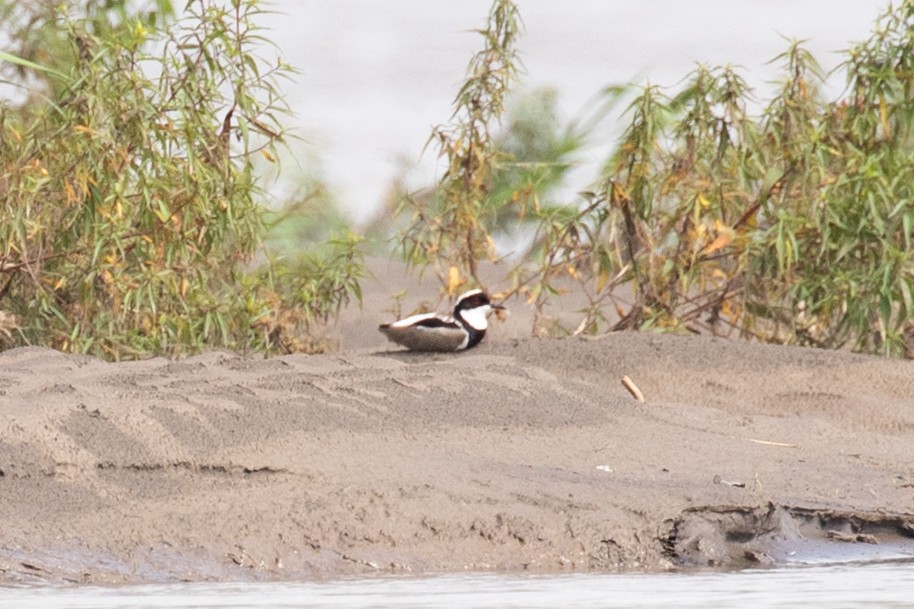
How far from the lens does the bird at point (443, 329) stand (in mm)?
6988

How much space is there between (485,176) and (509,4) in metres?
0.79

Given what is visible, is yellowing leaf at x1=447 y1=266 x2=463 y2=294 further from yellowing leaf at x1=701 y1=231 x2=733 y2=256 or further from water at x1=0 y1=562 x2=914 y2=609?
water at x1=0 y1=562 x2=914 y2=609

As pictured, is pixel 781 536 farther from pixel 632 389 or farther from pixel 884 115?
pixel 884 115

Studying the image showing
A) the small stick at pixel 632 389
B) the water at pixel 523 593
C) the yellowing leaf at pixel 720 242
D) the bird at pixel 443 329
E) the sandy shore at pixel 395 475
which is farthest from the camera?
the yellowing leaf at pixel 720 242

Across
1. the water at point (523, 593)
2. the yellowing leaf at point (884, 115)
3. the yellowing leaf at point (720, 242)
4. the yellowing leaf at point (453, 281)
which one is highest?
the yellowing leaf at point (884, 115)

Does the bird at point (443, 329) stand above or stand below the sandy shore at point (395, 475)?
above

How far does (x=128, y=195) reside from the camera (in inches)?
263

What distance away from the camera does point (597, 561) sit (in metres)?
4.34

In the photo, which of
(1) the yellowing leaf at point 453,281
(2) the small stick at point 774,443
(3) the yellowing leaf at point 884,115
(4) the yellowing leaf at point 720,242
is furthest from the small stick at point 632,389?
(3) the yellowing leaf at point 884,115

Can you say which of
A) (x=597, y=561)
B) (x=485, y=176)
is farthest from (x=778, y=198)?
(x=597, y=561)

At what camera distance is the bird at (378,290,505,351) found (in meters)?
6.99

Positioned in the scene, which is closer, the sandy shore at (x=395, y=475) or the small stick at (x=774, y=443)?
the sandy shore at (x=395, y=475)

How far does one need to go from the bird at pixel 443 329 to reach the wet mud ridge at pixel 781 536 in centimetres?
256

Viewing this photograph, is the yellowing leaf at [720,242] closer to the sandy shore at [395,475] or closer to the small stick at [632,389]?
the small stick at [632,389]
